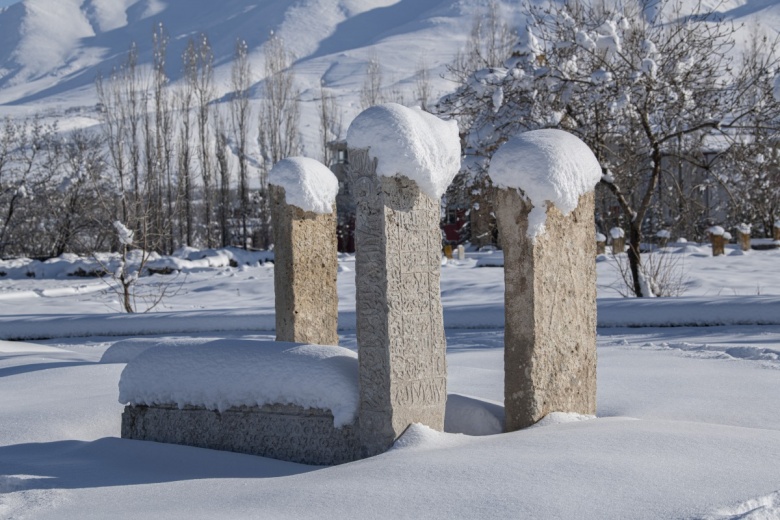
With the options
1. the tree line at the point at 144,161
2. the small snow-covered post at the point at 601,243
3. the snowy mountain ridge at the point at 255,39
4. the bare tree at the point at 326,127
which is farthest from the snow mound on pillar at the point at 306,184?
the snowy mountain ridge at the point at 255,39

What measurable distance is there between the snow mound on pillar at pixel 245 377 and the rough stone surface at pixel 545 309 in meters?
0.93

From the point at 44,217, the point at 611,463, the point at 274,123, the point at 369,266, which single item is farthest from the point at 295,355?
the point at 274,123

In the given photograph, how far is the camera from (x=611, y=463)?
3.92 m

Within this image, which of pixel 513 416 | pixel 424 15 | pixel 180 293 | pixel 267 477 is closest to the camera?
pixel 267 477

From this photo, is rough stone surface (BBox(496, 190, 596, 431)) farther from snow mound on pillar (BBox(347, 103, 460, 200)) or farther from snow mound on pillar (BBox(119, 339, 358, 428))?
snow mound on pillar (BBox(119, 339, 358, 428))

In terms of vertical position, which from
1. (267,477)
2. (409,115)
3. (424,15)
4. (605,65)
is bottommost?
(267,477)

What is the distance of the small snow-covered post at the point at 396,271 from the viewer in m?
4.69

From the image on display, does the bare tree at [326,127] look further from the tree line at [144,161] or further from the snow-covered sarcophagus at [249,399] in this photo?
the snow-covered sarcophagus at [249,399]

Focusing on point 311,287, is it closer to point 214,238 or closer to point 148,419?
point 148,419

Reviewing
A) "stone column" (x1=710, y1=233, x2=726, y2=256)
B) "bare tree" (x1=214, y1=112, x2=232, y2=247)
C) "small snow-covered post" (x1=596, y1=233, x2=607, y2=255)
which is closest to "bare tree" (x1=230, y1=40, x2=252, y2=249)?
"bare tree" (x1=214, y1=112, x2=232, y2=247)

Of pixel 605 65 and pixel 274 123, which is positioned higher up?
pixel 274 123

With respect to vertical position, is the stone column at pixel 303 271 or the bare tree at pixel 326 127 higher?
the bare tree at pixel 326 127

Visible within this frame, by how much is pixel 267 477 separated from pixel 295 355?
2.55 ft

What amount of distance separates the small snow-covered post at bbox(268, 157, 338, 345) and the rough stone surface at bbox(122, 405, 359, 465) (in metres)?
2.06
